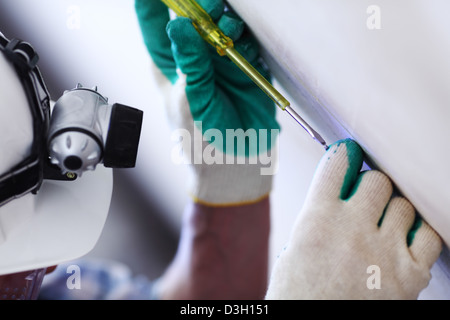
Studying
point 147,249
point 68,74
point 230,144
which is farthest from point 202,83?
point 147,249

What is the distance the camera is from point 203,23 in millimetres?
540

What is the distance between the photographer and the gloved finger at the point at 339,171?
0.46 meters

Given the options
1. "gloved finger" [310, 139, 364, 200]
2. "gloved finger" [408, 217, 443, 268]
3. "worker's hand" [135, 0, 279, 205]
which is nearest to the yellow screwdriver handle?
"worker's hand" [135, 0, 279, 205]

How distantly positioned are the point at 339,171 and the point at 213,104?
0.22 metres

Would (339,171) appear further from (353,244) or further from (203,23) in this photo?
(203,23)

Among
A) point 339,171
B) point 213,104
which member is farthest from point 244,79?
point 339,171

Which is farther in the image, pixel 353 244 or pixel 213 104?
pixel 213 104

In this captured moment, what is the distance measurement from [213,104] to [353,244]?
27 centimetres

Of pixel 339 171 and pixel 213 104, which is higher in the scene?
pixel 339 171

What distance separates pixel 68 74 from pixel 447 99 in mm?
540

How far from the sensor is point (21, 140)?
420 mm

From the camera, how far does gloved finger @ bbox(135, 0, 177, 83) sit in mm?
608

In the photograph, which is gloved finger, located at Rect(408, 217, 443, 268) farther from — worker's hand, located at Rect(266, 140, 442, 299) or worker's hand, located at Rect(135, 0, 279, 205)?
worker's hand, located at Rect(135, 0, 279, 205)

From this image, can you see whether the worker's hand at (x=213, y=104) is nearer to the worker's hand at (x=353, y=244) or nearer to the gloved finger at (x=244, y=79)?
the gloved finger at (x=244, y=79)
